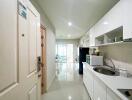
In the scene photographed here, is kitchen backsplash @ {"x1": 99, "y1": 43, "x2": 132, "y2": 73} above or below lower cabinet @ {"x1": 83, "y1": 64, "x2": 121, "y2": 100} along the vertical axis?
above

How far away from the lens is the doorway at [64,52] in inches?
542

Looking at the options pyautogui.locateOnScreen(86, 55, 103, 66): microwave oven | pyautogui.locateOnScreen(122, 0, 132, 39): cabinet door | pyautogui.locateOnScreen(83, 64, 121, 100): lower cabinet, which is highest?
pyautogui.locateOnScreen(122, 0, 132, 39): cabinet door

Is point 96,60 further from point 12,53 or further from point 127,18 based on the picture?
point 12,53

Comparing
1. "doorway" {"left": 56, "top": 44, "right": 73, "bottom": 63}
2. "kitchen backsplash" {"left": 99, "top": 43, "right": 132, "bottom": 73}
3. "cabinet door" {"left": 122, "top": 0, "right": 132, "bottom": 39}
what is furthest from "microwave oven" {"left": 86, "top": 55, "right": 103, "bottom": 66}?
"doorway" {"left": 56, "top": 44, "right": 73, "bottom": 63}

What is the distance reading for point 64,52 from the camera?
550 inches

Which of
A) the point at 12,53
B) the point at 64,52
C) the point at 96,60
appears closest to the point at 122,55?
the point at 96,60

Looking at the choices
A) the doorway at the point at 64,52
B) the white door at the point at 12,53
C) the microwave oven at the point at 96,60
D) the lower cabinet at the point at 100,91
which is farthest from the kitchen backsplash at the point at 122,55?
the doorway at the point at 64,52

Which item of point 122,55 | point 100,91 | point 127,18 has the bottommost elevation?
point 100,91

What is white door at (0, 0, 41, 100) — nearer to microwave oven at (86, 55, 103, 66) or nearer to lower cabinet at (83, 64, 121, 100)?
lower cabinet at (83, 64, 121, 100)

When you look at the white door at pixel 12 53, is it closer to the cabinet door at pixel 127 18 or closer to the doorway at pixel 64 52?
the cabinet door at pixel 127 18

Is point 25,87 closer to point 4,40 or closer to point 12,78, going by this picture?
point 12,78

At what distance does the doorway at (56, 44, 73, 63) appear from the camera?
13.8 m

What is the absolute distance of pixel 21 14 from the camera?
134 centimetres

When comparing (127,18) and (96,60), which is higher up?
(127,18)
